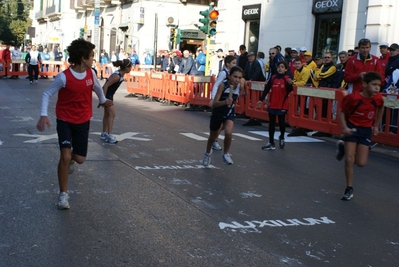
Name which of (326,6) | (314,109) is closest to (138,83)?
(326,6)

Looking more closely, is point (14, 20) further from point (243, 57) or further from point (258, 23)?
point (243, 57)

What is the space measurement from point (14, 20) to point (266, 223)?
94198mm

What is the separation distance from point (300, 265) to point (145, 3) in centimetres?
3889

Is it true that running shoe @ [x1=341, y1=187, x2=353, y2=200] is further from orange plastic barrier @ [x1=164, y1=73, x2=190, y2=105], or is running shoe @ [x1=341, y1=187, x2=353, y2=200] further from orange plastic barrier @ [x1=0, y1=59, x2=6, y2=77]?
orange plastic barrier @ [x1=0, y1=59, x2=6, y2=77]

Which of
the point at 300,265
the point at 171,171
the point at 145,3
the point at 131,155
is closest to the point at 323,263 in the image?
the point at 300,265

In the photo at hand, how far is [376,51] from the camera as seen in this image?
18.8m

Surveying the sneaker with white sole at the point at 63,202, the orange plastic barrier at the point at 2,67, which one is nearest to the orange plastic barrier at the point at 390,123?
the sneaker with white sole at the point at 63,202

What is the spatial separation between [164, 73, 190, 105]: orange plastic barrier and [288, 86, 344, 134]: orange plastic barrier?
587 centimetres

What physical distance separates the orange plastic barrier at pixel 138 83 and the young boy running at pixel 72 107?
16373 millimetres

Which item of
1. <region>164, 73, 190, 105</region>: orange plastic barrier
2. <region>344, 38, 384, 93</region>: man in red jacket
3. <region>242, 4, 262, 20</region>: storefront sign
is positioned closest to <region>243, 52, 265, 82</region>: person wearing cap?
<region>164, 73, 190, 105</region>: orange plastic barrier

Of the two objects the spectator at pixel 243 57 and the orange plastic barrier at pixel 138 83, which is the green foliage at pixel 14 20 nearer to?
the orange plastic barrier at pixel 138 83

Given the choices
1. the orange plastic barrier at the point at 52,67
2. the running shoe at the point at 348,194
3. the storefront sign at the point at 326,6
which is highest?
the storefront sign at the point at 326,6

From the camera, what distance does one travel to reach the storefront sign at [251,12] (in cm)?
2628

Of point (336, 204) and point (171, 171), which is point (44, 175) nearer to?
point (171, 171)
